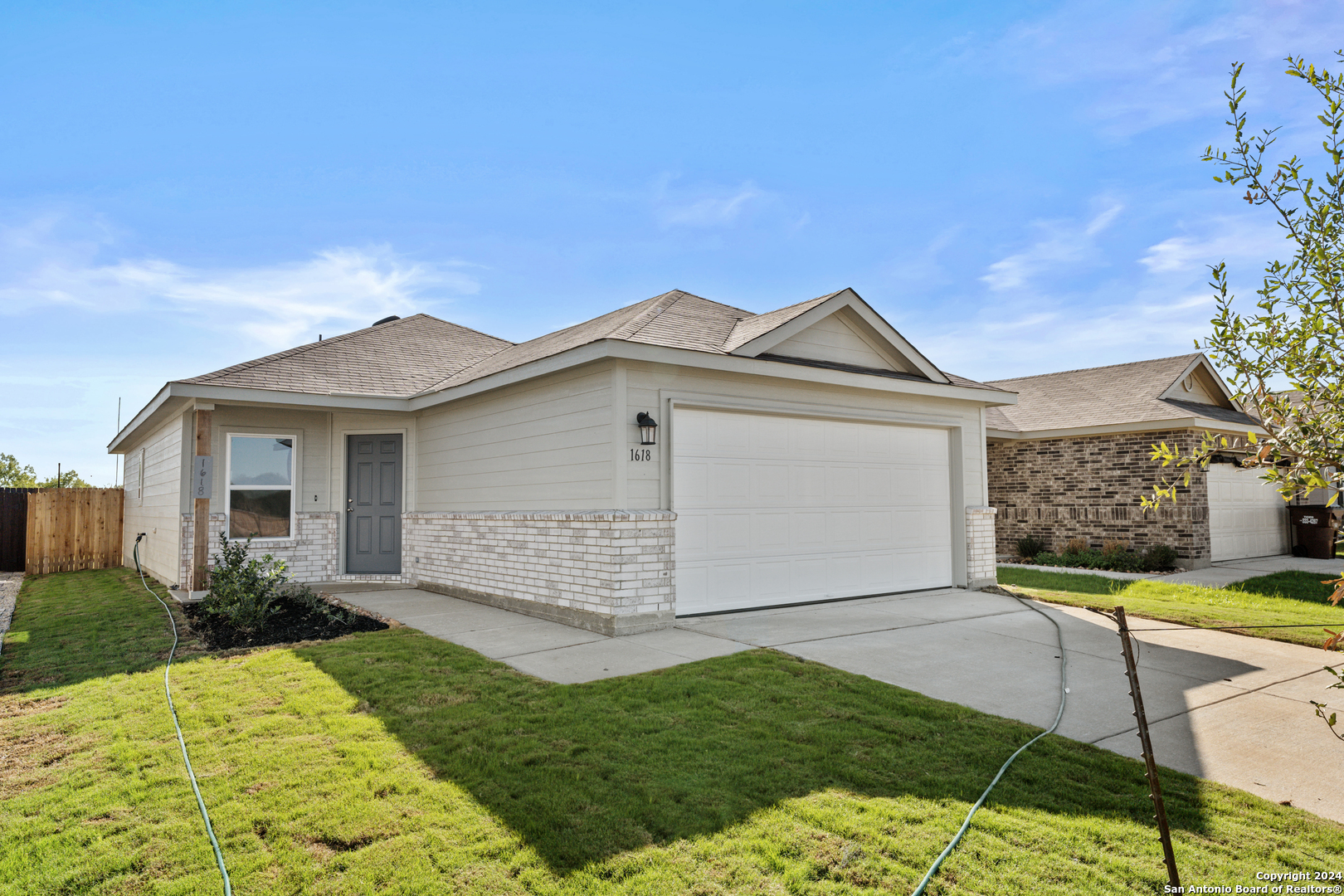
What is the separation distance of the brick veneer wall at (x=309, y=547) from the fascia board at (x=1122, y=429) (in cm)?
1142

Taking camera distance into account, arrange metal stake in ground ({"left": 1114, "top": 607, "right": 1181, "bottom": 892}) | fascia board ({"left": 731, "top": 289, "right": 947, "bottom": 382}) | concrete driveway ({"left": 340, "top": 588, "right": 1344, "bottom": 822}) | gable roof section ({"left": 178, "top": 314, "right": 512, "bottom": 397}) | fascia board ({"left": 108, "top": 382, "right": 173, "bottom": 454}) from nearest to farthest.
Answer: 1. metal stake in ground ({"left": 1114, "top": 607, "right": 1181, "bottom": 892})
2. concrete driveway ({"left": 340, "top": 588, "right": 1344, "bottom": 822})
3. fascia board ({"left": 731, "top": 289, "right": 947, "bottom": 382})
4. fascia board ({"left": 108, "top": 382, "right": 173, "bottom": 454})
5. gable roof section ({"left": 178, "top": 314, "right": 512, "bottom": 397})

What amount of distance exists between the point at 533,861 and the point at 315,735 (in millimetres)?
2238

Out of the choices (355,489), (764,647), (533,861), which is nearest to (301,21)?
(355,489)

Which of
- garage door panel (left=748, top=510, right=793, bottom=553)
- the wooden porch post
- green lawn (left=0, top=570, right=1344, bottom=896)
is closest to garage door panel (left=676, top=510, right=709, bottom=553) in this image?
garage door panel (left=748, top=510, right=793, bottom=553)

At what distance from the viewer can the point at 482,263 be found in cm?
1407

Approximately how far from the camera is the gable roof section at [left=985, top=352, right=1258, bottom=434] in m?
15.0

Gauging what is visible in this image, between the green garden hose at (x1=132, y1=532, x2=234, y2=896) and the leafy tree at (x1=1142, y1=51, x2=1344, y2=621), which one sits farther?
the green garden hose at (x1=132, y1=532, x2=234, y2=896)

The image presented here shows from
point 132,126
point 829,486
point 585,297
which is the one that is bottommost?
point 829,486

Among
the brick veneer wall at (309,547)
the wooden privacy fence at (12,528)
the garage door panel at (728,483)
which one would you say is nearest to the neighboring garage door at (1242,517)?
the garage door panel at (728,483)

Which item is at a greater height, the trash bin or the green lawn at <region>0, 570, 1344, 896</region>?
the trash bin

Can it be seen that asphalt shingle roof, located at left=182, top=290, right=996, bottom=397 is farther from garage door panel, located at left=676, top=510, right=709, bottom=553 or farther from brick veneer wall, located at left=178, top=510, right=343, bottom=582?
brick veneer wall, located at left=178, top=510, right=343, bottom=582

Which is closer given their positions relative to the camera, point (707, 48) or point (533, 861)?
point (533, 861)

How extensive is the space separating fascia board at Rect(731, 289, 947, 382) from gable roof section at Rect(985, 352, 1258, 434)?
554 cm

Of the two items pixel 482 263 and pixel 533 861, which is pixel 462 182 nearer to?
pixel 482 263
